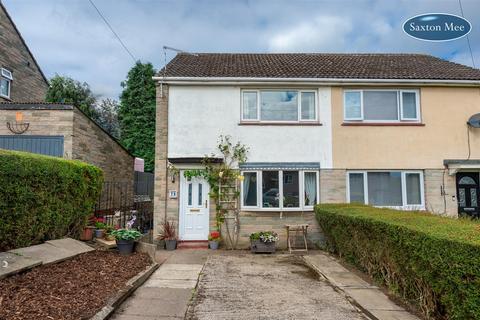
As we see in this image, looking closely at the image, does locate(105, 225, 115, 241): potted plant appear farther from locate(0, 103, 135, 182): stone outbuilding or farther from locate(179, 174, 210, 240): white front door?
locate(0, 103, 135, 182): stone outbuilding

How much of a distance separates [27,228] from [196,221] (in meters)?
4.93

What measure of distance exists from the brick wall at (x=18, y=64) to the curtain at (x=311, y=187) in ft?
45.2

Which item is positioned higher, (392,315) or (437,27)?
(437,27)

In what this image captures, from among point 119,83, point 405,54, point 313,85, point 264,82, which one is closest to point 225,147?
point 264,82

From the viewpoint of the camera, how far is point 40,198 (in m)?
6.88

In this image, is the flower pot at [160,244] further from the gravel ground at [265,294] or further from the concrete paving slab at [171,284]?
the concrete paving slab at [171,284]

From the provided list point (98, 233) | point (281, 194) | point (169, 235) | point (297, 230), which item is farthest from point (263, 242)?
point (98, 233)

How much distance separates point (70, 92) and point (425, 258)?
87.0ft

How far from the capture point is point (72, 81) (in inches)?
1005

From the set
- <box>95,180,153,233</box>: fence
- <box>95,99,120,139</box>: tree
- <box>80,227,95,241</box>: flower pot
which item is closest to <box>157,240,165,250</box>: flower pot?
<box>95,180,153,233</box>: fence

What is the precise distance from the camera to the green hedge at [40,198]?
6029 millimetres

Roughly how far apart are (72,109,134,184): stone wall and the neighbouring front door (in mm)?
12734

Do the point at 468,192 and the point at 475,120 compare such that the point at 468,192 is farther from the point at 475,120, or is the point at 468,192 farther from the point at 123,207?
the point at 123,207

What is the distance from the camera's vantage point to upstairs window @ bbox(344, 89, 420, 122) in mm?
11039
